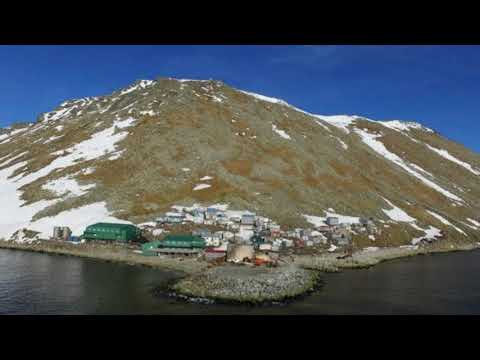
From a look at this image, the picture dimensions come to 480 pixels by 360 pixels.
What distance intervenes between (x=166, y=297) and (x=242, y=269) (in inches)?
808

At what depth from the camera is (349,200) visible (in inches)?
4914

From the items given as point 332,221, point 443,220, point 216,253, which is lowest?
point 216,253

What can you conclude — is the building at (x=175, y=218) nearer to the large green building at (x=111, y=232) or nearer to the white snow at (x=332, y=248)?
the large green building at (x=111, y=232)

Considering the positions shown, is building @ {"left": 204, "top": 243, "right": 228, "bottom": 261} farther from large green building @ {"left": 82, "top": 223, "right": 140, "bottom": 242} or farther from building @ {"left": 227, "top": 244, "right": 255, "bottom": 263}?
large green building @ {"left": 82, "top": 223, "right": 140, "bottom": 242}

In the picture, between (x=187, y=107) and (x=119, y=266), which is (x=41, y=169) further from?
(x=119, y=266)

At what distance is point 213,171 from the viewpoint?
127 m

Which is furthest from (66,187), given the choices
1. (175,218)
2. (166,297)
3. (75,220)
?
(166,297)

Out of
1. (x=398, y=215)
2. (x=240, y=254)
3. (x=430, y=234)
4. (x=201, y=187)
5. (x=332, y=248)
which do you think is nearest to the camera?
(x=240, y=254)

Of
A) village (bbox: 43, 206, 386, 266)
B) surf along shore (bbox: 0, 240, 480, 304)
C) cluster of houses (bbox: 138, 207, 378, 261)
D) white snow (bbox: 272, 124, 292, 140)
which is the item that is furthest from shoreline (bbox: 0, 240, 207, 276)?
white snow (bbox: 272, 124, 292, 140)

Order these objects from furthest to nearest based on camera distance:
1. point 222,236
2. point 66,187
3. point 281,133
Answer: point 281,133 < point 66,187 < point 222,236

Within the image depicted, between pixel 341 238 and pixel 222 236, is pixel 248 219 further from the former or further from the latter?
pixel 341 238

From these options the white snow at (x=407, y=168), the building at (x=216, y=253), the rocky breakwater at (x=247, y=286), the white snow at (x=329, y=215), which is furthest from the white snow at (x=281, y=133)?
the rocky breakwater at (x=247, y=286)
